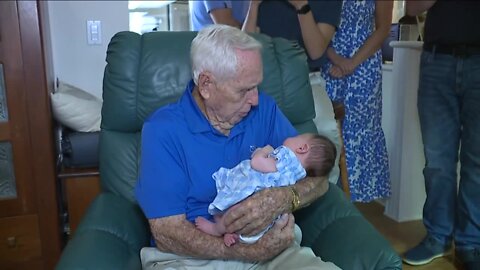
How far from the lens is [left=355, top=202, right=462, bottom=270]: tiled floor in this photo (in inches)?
89.0

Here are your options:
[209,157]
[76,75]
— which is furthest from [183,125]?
[76,75]

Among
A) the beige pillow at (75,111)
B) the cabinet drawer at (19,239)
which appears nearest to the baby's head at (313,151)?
the beige pillow at (75,111)

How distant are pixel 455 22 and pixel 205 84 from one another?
4.03 feet

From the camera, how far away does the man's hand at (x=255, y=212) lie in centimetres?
115

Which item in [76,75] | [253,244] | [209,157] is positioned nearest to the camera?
[253,244]

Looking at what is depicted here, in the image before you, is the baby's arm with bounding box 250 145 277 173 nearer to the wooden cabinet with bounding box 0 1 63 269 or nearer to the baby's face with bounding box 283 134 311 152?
the baby's face with bounding box 283 134 311 152

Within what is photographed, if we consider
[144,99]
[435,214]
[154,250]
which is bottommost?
[435,214]

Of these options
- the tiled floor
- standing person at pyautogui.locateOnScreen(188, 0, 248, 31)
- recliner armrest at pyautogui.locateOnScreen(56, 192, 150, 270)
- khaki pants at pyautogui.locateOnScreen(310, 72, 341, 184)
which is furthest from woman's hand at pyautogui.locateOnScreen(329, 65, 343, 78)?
recliner armrest at pyautogui.locateOnScreen(56, 192, 150, 270)

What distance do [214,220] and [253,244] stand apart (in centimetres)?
13

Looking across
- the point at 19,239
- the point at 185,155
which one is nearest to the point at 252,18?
the point at 185,155

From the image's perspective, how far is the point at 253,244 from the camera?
3.97 feet

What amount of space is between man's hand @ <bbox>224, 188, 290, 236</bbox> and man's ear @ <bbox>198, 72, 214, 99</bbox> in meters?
0.30

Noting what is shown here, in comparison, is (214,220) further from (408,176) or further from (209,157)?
(408,176)

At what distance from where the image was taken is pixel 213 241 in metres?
1.21
